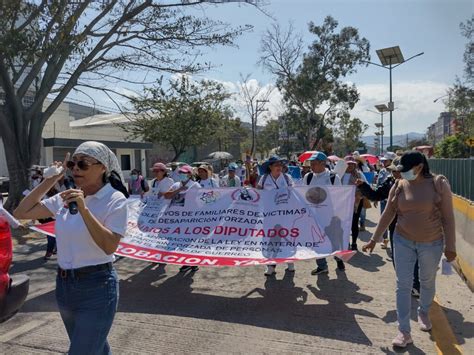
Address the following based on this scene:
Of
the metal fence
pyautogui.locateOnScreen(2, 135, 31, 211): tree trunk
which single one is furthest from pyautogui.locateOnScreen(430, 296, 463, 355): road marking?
pyautogui.locateOnScreen(2, 135, 31, 211): tree trunk

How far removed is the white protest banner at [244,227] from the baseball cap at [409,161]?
5.53 feet

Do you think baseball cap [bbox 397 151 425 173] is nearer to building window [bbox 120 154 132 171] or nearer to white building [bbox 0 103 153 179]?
white building [bbox 0 103 153 179]

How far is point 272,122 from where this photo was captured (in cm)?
7275

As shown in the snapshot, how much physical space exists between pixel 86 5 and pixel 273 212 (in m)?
9.09

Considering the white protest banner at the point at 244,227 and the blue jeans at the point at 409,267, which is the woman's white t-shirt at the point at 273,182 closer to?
the white protest banner at the point at 244,227

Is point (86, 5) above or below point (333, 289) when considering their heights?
above

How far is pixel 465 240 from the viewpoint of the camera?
682cm

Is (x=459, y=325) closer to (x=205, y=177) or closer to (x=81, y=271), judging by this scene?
(x=81, y=271)

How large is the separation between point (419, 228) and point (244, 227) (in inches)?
107

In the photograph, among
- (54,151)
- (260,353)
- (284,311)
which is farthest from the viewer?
(54,151)

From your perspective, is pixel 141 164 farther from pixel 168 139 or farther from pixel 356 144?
pixel 356 144

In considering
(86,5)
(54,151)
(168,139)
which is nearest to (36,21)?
(86,5)

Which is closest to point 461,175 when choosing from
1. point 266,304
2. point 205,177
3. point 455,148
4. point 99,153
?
point 205,177

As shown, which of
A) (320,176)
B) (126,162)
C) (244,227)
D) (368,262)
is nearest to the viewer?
(244,227)
